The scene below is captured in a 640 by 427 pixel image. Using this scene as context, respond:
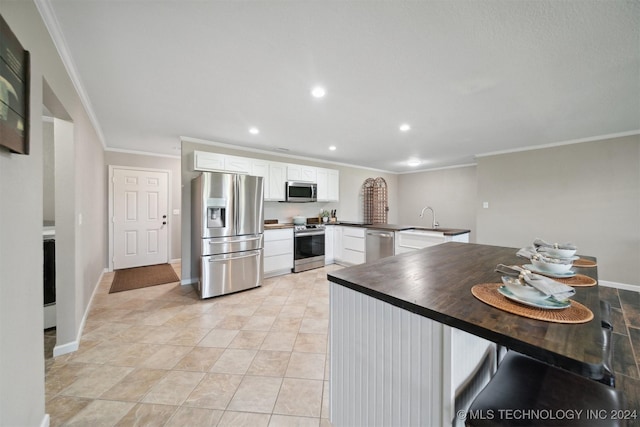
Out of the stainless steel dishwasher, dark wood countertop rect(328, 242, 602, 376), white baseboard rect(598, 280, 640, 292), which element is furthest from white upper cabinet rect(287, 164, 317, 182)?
white baseboard rect(598, 280, 640, 292)

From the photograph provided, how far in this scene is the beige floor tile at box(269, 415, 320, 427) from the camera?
1386 mm

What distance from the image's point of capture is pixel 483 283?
118 centimetres

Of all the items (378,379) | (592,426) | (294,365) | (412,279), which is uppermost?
(412,279)

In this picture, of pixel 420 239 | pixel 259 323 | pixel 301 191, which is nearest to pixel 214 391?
pixel 259 323

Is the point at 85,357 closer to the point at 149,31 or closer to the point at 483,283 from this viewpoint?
the point at 149,31

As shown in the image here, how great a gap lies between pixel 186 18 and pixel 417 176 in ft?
22.2

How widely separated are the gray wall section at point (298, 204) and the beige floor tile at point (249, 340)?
2.05 meters

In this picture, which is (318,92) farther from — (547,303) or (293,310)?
(293,310)

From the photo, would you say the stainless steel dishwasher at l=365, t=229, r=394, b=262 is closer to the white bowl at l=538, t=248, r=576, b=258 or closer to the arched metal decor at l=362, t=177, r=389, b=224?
the arched metal decor at l=362, t=177, r=389, b=224

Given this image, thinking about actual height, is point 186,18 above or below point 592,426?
above

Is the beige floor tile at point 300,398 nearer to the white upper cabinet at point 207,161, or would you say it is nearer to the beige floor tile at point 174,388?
the beige floor tile at point 174,388

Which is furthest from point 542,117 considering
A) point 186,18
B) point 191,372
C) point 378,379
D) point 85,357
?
point 85,357

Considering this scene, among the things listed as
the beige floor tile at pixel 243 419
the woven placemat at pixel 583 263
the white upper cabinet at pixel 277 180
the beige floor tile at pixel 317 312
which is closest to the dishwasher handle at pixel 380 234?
the beige floor tile at pixel 317 312

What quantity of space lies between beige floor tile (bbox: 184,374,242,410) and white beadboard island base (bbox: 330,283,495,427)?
739 millimetres
